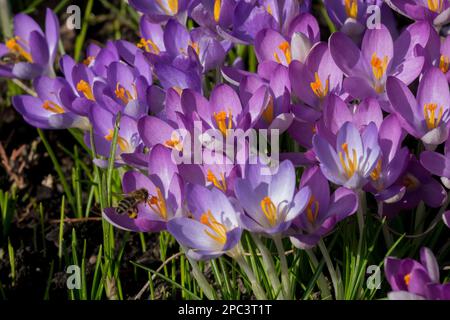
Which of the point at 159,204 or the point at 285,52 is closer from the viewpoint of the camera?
the point at 159,204

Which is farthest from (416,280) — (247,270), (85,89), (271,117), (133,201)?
(85,89)

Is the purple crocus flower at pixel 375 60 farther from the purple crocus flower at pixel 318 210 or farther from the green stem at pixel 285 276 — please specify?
the green stem at pixel 285 276

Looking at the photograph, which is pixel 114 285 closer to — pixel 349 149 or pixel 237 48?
pixel 349 149

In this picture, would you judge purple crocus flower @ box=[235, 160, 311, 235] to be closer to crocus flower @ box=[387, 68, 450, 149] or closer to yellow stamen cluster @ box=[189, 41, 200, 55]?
crocus flower @ box=[387, 68, 450, 149]

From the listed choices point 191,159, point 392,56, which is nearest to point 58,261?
point 191,159

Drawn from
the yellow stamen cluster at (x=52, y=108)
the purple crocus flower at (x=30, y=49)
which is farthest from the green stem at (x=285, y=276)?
the purple crocus flower at (x=30, y=49)

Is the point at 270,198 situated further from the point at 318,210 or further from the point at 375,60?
the point at 375,60

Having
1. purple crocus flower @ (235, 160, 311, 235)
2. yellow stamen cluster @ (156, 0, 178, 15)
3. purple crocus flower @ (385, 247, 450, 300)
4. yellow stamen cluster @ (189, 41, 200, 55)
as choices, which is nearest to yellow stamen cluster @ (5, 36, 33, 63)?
yellow stamen cluster @ (156, 0, 178, 15)
